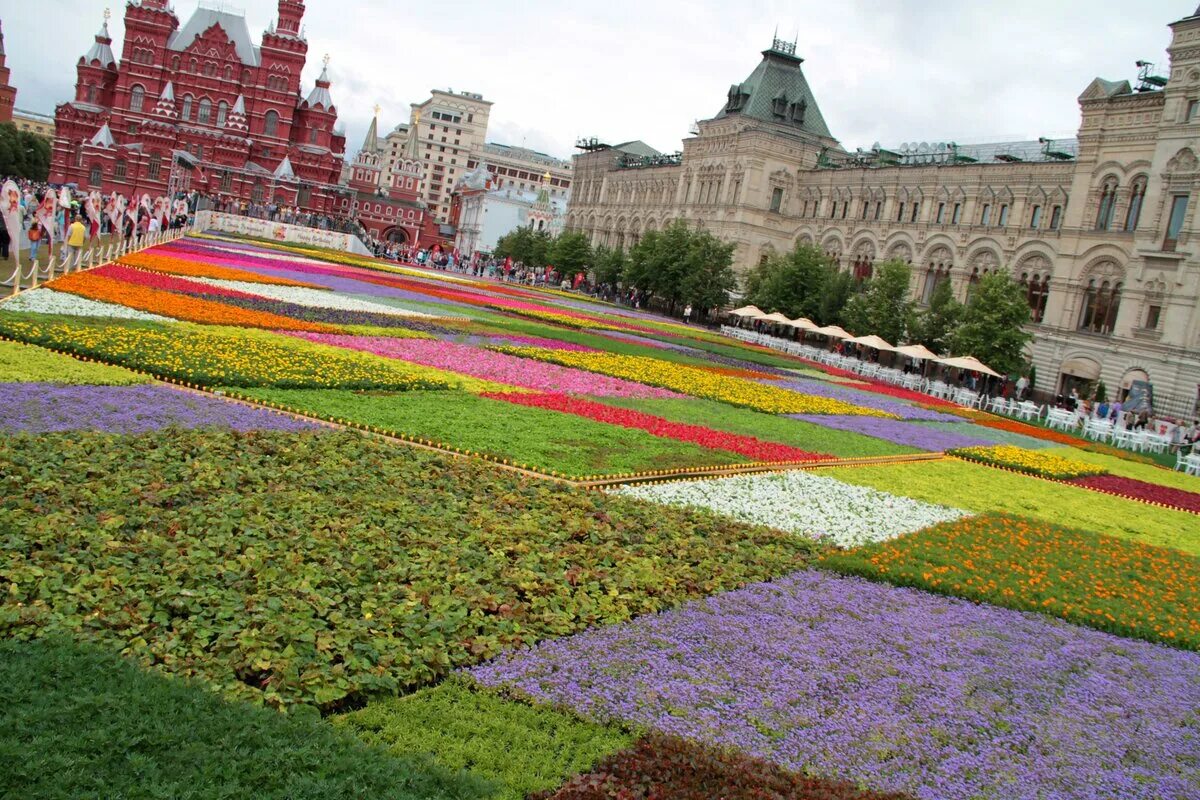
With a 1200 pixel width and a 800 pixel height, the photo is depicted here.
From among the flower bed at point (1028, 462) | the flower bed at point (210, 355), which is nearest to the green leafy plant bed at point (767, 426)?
the flower bed at point (1028, 462)

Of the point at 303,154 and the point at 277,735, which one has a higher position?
the point at 303,154

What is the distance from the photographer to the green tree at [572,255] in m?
96.8

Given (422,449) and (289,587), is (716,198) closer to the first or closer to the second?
(422,449)

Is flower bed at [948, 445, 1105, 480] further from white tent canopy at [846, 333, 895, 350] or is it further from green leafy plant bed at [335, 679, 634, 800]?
white tent canopy at [846, 333, 895, 350]

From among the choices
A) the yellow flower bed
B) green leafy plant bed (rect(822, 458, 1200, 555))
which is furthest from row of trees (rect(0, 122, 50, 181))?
green leafy plant bed (rect(822, 458, 1200, 555))

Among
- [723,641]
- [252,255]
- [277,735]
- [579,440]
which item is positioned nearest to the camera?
[277,735]

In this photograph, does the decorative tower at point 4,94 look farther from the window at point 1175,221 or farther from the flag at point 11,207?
the window at point 1175,221

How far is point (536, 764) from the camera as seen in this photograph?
6.37m

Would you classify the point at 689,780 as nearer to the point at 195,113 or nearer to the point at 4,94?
the point at 195,113

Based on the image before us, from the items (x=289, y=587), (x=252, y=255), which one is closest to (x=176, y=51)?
(x=252, y=255)

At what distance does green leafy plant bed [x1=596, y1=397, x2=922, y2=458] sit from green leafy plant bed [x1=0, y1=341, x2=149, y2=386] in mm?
10148

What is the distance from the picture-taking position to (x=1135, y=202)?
51.1 metres

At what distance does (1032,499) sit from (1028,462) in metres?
5.30

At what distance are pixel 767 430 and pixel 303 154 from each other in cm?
8850
